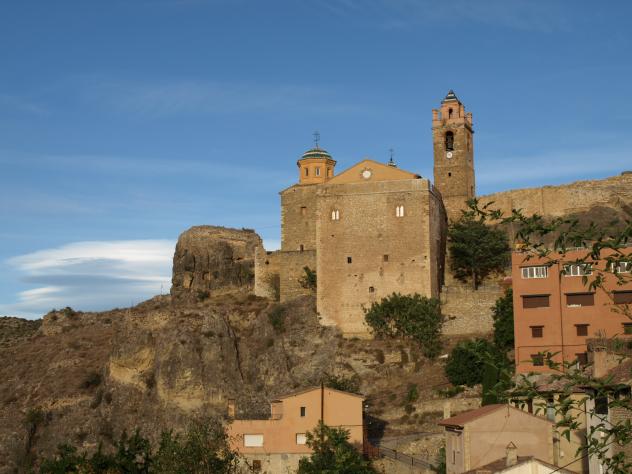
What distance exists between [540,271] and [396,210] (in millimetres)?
12253

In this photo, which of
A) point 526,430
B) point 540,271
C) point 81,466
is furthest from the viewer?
point 540,271

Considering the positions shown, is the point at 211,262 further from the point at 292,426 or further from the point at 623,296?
the point at 623,296

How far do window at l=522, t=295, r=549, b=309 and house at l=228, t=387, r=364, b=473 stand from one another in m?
9.92

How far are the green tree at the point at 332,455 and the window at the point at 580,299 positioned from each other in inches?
511

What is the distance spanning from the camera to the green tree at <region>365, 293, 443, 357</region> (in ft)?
171

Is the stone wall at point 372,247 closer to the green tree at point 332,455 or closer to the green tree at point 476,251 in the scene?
the green tree at point 476,251

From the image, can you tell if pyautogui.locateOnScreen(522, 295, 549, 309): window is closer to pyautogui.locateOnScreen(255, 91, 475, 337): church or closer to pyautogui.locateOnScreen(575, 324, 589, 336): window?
pyautogui.locateOnScreen(575, 324, 589, 336): window

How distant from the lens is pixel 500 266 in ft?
191

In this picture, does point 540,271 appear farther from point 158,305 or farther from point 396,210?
point 158,305

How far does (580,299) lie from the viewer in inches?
1741

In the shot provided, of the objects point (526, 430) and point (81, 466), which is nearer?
point (526, 430)

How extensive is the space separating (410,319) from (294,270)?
11.0 m

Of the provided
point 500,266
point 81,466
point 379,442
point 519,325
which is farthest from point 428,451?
point 500,266

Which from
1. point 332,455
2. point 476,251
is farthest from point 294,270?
point 332,455
